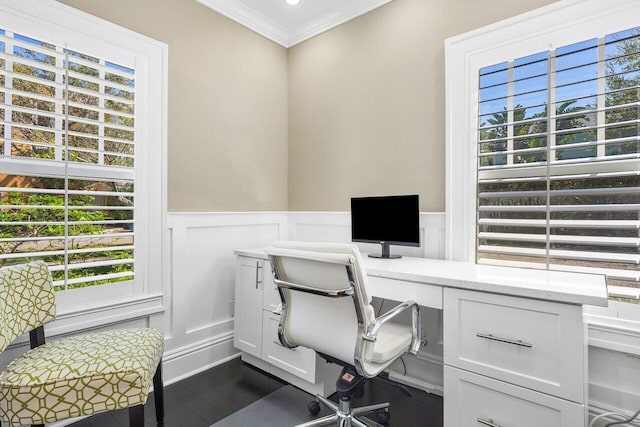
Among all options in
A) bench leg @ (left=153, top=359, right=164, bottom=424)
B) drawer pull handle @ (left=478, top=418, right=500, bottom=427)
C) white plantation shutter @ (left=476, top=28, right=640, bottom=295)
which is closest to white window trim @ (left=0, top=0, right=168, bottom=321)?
bench leg @ (left=153, top=359, right=164, bottom=424)

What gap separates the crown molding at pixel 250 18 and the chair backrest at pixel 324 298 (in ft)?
6.99

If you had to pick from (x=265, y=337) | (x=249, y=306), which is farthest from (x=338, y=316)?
(x=249, y=306)

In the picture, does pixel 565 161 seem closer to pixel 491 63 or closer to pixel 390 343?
pixel 491 63

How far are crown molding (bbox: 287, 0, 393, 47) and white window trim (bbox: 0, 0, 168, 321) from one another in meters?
1.29

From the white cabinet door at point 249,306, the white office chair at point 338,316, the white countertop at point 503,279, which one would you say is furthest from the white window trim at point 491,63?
the white cabinet door at point 249,306

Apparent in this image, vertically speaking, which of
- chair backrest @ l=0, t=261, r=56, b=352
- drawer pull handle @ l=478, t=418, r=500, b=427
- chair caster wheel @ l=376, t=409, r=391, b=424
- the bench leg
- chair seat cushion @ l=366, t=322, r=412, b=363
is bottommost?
chair caster wheel @ l=376, t=409, r=391, b=424

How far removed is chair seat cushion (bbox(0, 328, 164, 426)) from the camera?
50.9 inches

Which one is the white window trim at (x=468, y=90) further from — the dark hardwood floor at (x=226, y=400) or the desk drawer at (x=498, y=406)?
the dark hardwood floor at (x=226, y=400)

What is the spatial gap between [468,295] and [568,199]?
878 mm

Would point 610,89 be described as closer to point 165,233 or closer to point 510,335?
point 510,335

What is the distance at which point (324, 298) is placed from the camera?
154 cm

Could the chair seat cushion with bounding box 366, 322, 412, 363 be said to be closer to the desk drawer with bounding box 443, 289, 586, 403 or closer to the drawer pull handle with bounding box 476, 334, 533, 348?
the desk drawer with bounding box 443, 289, 586, 403

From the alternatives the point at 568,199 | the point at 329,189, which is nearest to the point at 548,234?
the point at 568,199

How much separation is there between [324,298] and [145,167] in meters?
1.55
